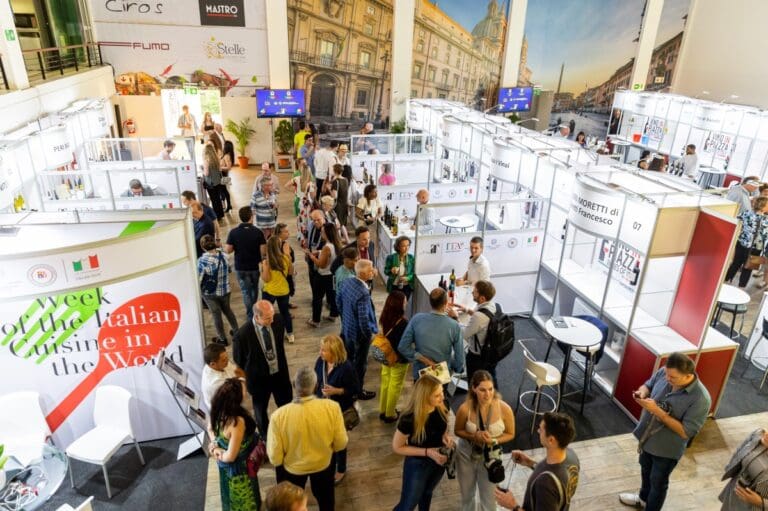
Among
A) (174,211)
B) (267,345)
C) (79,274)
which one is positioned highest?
(174,211)

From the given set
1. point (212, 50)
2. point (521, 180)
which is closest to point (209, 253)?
point (521, 180)

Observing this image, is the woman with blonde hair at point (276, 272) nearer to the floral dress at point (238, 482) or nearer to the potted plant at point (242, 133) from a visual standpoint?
the floral dress at point (238, 482)

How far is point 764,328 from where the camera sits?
5070 millimetres

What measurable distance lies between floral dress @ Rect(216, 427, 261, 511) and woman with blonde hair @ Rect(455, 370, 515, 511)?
1248mm

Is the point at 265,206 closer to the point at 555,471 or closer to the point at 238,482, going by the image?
the point at 238,482

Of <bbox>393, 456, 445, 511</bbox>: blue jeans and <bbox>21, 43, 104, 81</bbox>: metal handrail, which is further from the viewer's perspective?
<bbox>21, 43, 104, 81</bbox>: metal handrail

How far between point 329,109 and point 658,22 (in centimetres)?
995

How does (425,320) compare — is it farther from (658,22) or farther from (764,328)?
(658,22)

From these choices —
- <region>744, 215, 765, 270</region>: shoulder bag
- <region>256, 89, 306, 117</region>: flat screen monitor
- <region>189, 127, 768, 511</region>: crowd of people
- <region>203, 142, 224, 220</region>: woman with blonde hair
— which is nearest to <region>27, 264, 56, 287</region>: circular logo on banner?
<region>189, 127, 768, 511</region>: crowd of people

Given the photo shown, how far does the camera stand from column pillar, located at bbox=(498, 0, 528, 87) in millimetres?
13406

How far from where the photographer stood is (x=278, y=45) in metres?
11.9

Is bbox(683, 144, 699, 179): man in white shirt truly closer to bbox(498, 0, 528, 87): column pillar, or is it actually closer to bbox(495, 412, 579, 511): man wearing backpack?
bbox(498, 0, 528, 87): column pillar

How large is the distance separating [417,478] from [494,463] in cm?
46

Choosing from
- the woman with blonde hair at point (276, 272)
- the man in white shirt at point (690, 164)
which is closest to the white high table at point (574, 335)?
the woman with blonde hair at point (276, 272)
